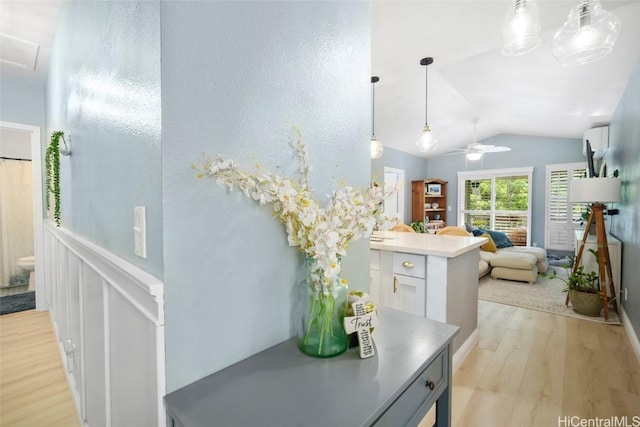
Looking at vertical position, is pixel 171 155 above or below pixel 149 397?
above

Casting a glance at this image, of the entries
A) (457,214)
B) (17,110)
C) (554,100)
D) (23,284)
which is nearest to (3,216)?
(23,284)

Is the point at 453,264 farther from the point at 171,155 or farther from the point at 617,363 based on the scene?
the point at 171,155

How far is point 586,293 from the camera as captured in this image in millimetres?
3254

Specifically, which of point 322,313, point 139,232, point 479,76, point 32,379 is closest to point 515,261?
point 479,76

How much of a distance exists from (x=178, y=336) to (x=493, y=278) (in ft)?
16.9

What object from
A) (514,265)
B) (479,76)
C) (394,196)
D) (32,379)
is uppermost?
(479,76)

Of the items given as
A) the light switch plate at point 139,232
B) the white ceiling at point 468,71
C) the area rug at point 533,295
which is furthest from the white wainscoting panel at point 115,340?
the area rug at point 533,295

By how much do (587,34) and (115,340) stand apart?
240 centimetres

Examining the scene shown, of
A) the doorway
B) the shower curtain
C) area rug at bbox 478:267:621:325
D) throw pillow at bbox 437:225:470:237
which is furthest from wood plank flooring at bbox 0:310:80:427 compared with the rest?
the doorway

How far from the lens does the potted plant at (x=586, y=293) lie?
3204 millimetres

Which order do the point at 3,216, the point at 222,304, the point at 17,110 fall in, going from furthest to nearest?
the point at 3,216 → the point at 17,110 → the point at 222,304

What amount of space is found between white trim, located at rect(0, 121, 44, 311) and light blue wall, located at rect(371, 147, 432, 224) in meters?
5.12

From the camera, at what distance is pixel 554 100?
173 inches

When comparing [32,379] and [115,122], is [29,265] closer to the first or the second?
[32,379]
